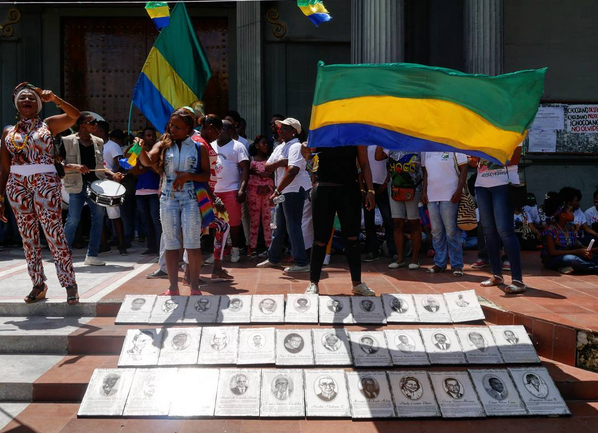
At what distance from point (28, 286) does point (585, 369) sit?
5.75m

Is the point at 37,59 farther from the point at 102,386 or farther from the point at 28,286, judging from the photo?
the point at 102,386

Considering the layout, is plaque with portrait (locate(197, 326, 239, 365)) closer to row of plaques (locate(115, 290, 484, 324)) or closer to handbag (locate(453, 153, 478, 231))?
row of plaques (locate(115, 290, 484, 324))

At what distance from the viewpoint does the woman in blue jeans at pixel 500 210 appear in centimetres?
665

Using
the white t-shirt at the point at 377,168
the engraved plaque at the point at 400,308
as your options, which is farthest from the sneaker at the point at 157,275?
the white t-shirt at the point at 377,168

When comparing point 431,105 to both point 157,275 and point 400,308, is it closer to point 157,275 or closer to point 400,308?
point 400,308

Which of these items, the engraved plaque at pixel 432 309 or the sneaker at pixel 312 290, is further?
the sneaker at pixel 312 290

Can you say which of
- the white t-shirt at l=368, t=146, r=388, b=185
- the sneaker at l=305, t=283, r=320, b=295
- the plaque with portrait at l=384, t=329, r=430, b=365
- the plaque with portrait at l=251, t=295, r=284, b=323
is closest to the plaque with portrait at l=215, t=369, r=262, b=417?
the plaque with portrait at l=251, t=295, r=284, b=323

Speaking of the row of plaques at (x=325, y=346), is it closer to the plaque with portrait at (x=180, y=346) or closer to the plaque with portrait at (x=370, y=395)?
the plaque with portrait at (x=180, y=346)

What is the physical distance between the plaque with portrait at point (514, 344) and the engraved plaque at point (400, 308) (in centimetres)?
72

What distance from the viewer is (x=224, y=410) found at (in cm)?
455

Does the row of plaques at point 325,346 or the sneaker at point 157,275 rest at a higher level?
the sneaker at point 157,275

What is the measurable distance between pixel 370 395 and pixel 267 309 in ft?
4.84

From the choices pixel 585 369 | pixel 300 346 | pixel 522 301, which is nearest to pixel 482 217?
pixel 522 301

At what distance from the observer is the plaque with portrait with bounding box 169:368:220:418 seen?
4.52 m
